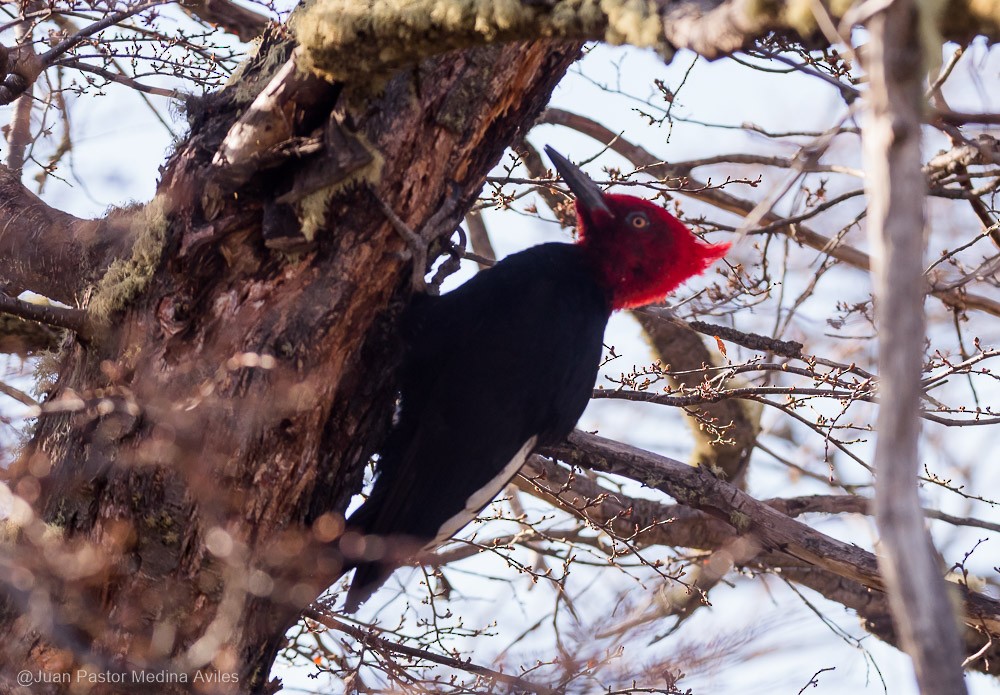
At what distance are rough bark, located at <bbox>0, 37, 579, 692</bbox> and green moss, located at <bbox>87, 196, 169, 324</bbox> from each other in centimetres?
1

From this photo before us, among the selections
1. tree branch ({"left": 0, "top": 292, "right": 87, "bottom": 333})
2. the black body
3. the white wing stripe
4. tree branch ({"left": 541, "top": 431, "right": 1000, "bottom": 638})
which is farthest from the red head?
tree branch ({"left": 0, "top": 292, "right": 87, "bottom": 333})

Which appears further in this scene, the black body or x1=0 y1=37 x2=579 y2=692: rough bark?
the black body

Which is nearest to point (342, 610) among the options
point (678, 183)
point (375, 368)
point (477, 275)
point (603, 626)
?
point (375, 368)

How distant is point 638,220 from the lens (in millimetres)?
3547

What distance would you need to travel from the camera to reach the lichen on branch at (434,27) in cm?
159

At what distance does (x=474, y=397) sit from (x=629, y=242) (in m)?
0.88

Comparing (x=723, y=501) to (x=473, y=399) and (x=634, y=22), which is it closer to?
(x=473, y=399)

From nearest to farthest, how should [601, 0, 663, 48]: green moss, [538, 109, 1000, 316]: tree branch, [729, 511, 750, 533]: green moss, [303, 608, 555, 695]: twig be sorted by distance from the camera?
[601, 0, 663, 48]: green moss, [303, 608, 555, 695]: twig, [729, 511, 750, 533]: green moss, [538, 109, 1000, 316]: tree branch

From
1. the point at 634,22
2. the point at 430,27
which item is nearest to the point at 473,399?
the point at 430,27

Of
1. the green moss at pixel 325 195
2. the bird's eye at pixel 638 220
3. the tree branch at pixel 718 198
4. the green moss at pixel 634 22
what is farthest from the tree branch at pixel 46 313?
the tree branch at pixel 718 198

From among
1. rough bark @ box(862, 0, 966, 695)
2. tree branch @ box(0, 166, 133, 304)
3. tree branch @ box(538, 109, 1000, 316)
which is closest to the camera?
rough bark @ box(862, 0, 966, 695)

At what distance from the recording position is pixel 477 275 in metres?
3.25

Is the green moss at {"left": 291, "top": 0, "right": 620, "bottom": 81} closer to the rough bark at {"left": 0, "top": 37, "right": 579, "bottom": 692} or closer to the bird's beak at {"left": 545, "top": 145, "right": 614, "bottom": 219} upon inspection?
the rough bark at {"left": 0, "top": 37, "right": 579, "bottom": 692}

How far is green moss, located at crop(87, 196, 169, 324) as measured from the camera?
2.39 m
